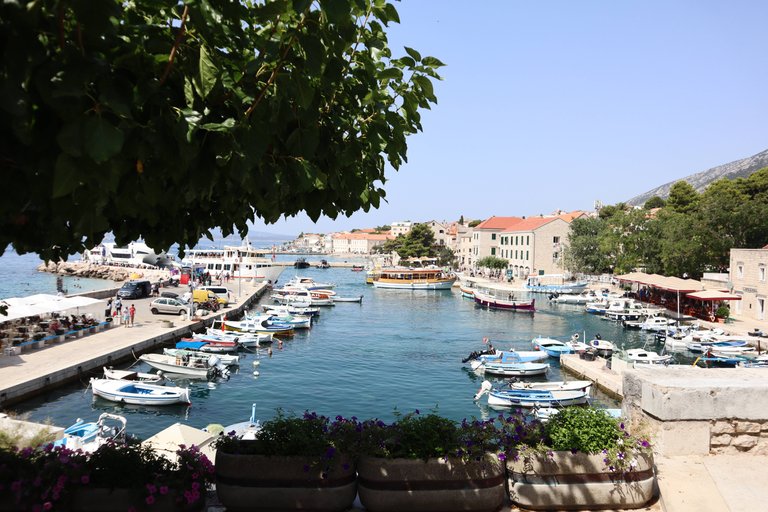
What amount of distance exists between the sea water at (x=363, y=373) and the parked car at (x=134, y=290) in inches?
540

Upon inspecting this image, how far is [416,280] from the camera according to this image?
76.1m

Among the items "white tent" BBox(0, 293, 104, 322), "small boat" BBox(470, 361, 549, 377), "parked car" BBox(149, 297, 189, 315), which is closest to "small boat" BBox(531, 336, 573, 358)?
"small boat" BBox(470, 361, 549, 377)

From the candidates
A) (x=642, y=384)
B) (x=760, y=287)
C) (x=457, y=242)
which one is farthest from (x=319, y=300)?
(x=457, y=242)

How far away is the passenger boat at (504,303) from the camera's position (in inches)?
2067

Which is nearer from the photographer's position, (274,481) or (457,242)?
(274,481)

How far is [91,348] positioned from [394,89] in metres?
25.7

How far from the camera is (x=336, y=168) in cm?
343

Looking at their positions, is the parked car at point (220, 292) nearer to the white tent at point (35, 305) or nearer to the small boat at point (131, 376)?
the white tent at point (35, 305)

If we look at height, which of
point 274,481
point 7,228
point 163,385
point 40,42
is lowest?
point 163,385

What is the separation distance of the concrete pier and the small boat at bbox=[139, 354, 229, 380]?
162 cm

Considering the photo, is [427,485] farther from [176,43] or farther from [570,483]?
[176,43]

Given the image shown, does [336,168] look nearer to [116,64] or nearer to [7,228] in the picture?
[116,64]

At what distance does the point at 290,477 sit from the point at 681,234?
53.5 metres

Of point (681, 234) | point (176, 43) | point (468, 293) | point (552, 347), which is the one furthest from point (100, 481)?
point (468, 293)
